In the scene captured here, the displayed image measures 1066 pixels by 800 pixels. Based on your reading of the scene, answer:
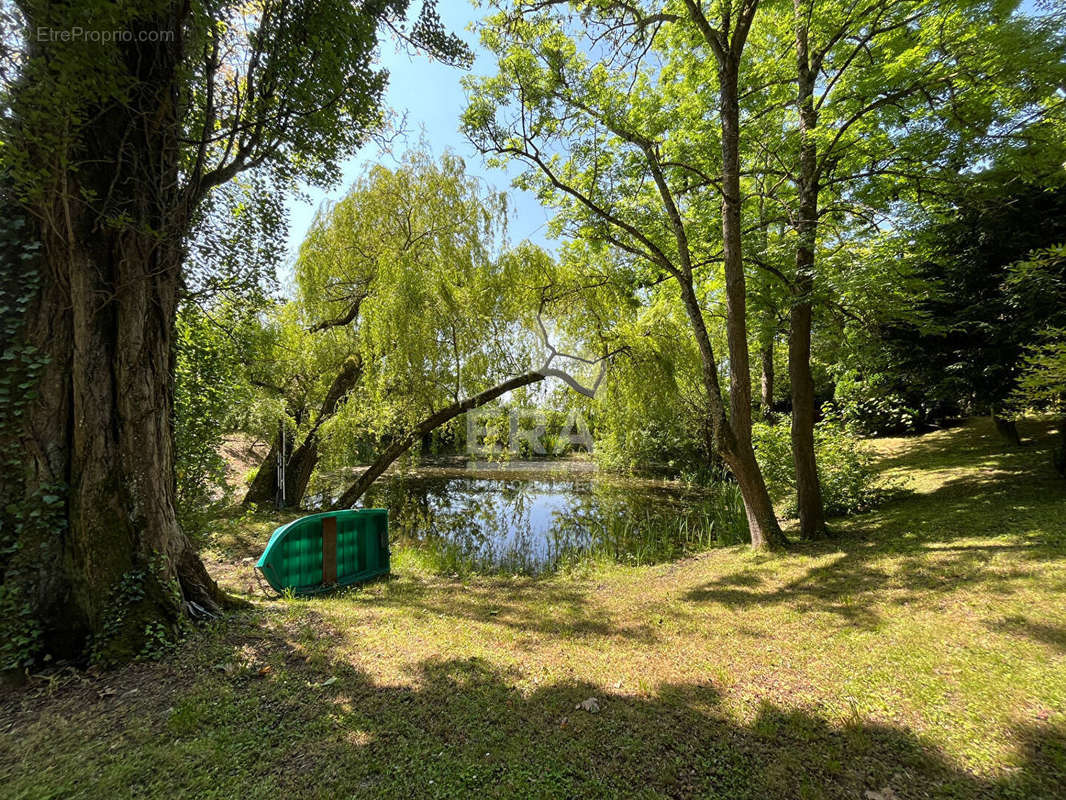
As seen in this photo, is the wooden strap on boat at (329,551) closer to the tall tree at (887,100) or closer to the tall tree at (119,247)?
the tall tree at (119,247)

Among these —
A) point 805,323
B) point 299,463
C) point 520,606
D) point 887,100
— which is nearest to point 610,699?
point 520,606

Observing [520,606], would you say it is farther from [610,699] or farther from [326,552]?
[326,552]

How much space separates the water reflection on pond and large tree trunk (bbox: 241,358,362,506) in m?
2.33

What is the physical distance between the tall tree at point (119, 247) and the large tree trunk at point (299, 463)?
18.8 feet

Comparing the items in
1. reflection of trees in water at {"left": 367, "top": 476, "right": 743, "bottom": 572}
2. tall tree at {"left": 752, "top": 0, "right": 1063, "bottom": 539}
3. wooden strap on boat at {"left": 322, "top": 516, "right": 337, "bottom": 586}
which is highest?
tall tree at {"left": 752, "top": 0, "right": 1063, "bottom": 539}

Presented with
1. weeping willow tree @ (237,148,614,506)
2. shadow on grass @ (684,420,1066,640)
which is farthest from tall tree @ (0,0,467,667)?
shadow on grass @ (684,420,1066,640)

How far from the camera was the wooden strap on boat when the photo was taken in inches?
199

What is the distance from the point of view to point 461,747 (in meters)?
2.18

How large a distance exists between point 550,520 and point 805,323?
6.99 m

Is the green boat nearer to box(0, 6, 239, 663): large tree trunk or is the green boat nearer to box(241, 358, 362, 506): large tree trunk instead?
box(0, 6, 239, 663): large tree trunk

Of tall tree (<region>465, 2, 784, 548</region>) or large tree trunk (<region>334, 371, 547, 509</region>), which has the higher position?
tall tree (<region>465, 2, 784, 548</region>)

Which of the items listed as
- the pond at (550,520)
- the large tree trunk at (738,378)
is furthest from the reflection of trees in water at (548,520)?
the large tree trunk at (738,378)

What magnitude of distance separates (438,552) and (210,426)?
163 inches

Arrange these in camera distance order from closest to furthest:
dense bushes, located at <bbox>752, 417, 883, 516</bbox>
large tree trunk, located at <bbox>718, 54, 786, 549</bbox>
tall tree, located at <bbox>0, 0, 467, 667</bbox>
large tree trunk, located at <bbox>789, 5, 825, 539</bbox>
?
tall tree, located at <bbox>0, 0, 467, 667</bbox> < large tree trunk, located at <bbox>718, 54, 786, 549</bbox> < large tree trunk, located at <bbox>789, 5, 825, 539</bbox> < dense bushes, located at <bbox>752, 417, 883, 516</bbox>
